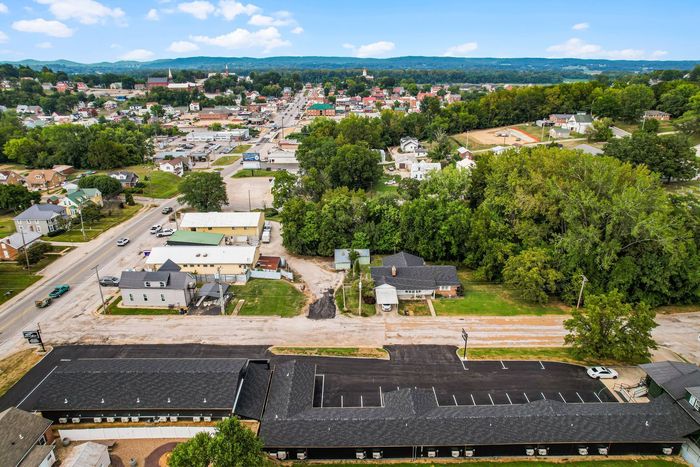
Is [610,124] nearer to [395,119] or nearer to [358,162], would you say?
[395,119]

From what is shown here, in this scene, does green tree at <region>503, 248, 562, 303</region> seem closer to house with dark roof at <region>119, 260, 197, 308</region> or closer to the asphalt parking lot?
the asphalt parking lot

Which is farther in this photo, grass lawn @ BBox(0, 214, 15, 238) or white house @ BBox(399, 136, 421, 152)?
white house @ BBox(399, 136, 421, 152)

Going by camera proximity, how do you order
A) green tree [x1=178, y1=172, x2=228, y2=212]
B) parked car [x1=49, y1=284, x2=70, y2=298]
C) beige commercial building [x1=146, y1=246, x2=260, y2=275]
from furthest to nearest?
green tree [x1=178, y1=172, x2=228, y2=212] < beige commercial building [x1=146, y1=246, x2=260, y2=275] < parked car [x1=49, y1=284, x2=70, y2=298]

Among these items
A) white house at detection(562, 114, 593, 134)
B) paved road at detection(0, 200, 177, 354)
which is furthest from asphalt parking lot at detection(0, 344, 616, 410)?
white house at detection(562, 114, 593, 134)

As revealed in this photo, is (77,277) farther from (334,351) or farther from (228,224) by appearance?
(334,351)

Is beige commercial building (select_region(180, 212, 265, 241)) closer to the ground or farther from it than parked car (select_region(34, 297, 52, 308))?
farther from it

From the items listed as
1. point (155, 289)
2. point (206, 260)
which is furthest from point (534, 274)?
point (155, 289)
